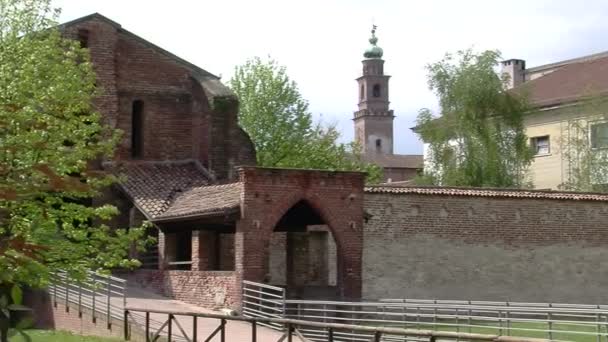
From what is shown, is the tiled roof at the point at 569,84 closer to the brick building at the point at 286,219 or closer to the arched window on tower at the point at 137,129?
the brick building at the point at 286,219

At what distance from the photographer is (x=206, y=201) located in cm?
2777

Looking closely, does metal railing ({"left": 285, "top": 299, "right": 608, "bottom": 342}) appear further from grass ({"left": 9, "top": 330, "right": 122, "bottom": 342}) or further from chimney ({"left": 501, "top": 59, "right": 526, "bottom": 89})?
chimney ({"left": 501, "top": 59, "right": 526, "bottom": 89})

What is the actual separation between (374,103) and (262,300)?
106m

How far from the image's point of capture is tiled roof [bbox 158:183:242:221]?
2612 centimetres

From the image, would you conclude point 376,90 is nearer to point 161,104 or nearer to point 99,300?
point 161,104

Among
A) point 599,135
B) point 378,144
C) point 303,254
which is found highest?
point 378,144

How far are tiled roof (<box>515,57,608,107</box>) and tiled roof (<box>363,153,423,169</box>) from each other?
44375mm

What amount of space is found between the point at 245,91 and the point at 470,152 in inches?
619

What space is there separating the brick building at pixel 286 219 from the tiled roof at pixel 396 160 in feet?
224

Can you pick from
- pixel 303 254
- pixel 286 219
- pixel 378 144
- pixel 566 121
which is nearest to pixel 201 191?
pixel 286 219

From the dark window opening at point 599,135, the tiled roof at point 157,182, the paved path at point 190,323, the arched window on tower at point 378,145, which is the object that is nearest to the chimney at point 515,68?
the dark window opening at point 599,135

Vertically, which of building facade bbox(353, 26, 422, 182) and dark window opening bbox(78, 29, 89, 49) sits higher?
building facade bbox(353, 26, 422, 182)

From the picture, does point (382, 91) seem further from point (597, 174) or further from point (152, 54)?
point (152, 54)

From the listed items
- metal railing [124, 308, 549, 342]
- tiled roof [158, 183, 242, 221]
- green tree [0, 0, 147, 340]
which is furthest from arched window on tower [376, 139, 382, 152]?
metal railing [124, 308, 549, 342]
